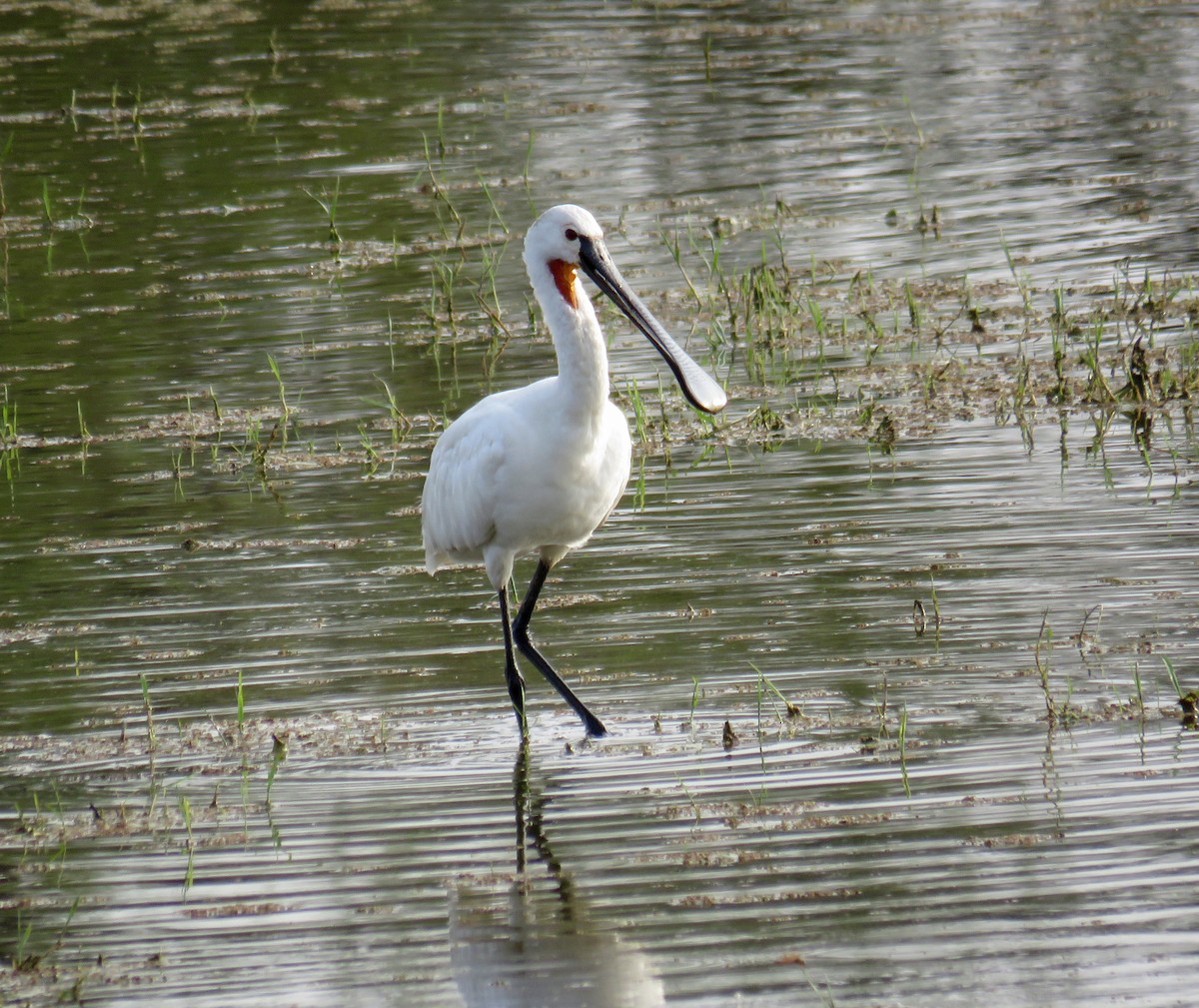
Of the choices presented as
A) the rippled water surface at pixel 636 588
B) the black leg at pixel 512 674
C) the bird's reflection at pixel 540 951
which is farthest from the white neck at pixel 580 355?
the bird's reflection at pixel 540 951

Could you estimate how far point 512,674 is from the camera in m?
6.82

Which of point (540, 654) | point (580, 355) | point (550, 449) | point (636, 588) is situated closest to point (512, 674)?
point (540, 654)

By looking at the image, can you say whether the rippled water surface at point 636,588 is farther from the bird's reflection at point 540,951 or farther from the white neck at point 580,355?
the white neck at point 580,355

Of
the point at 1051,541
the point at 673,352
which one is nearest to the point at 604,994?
the point at 673,352

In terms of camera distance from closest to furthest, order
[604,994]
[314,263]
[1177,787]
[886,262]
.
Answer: [604,994]
[1177,787]
[886,262]
[314,263]

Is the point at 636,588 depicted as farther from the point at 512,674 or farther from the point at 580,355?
the point at 580,355

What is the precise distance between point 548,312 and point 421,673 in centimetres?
134

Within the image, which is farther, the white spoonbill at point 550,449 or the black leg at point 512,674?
the black leg at point 512,674

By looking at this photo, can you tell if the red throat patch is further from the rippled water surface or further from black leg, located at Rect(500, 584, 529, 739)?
the rippled water surface

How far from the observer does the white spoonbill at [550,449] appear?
6484 mm

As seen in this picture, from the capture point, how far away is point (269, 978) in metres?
4.89

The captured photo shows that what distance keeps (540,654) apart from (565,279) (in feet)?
4.22

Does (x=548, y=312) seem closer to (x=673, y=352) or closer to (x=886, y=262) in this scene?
(x=673, y=352)

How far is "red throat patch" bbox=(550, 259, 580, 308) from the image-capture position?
6586mm
